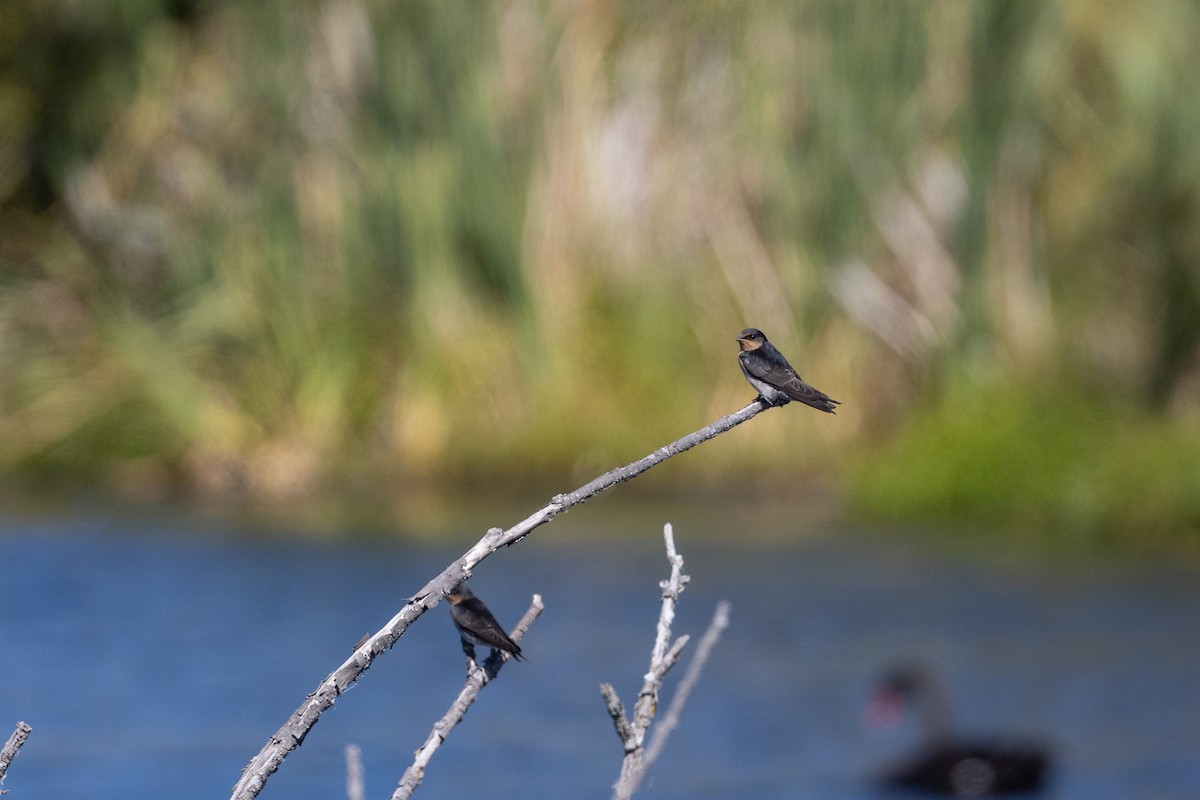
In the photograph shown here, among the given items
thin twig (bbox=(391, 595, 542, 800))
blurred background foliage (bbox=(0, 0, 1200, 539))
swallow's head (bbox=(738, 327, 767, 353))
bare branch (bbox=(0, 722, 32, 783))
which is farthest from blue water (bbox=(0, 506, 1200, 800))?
bare branch (bbox=(0, 722, 32, 783))

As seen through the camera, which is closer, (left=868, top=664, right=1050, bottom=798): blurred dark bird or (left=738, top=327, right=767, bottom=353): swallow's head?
(left=738, top=327, right=767, bottom=353): swallow's head

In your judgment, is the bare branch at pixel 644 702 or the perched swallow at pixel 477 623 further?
the perched swallow at pixel 477 623

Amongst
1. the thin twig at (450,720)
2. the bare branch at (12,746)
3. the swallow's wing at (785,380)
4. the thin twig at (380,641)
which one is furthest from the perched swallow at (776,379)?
the bare branch at (12,746)

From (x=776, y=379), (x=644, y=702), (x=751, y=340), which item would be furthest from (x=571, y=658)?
(x=644, y=702)

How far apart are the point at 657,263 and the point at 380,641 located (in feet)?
48.1

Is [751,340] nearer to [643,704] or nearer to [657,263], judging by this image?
[643,704]

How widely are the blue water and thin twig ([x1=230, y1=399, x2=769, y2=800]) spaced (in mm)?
6535

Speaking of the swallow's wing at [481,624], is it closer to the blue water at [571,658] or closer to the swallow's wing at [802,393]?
the swallow's wing at [802,393]

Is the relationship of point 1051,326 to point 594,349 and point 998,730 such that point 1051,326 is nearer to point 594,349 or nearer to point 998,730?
point 594,349

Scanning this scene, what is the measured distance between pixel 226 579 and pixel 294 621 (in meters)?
1.25

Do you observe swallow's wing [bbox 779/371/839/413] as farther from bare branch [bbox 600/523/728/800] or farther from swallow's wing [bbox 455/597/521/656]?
bare branch [bbox 600/523/728/800]

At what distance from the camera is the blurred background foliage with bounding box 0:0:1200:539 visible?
54.3 feet

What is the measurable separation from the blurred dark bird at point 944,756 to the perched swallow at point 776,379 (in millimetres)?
5356

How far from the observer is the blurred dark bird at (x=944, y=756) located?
9828mm
